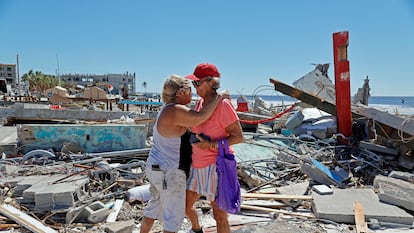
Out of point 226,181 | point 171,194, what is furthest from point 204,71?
A: point 171,194

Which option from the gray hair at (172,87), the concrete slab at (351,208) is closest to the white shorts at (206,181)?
the gray hair at (172,87)

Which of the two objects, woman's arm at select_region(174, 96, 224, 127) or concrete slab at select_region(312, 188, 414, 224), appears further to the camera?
concrete slab at select_region(312, 188, 414, 224)

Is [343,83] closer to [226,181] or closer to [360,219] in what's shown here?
[360,219]

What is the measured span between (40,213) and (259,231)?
8.72ft

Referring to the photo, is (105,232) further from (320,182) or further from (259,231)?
(320,182)

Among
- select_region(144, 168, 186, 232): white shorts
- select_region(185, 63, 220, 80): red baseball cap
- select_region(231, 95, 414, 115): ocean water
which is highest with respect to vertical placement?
select_region(185, 63, 220, 80): red baseball cap

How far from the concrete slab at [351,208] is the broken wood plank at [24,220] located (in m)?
3.20

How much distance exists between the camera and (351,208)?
360 cm

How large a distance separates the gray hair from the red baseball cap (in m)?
0.07

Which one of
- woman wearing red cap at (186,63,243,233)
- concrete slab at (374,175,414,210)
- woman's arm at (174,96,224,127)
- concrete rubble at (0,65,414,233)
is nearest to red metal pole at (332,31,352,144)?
concrete rubble at (0,65,414,233)

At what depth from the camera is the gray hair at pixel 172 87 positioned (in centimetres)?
237

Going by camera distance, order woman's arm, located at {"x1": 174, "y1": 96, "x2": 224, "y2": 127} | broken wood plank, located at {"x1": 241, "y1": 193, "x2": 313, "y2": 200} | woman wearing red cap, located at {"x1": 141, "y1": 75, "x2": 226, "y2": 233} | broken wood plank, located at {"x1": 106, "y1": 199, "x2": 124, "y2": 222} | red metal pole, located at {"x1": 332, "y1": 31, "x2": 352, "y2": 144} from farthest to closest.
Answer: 1. red metal pole, located at {"x1": 332, "y1": 31, "x2": 352, "y2": 144}
2. broken wood plank, located at {"x1": 241, "y1": 193, "x2": 313, "y2": 200}
3. broken wood plank, located at {"x1": 106, "y1": 199, "x2": 124, "y2": 222}
4. woman wearing red cap, located at {"x1": 141, "y1": 75, "x2": 226, "y2": 233}
5. woman's arm, located at {"x1": 174, "y1": 96, "x2": 224, "y2": 127}

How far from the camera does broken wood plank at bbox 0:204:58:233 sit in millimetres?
3092

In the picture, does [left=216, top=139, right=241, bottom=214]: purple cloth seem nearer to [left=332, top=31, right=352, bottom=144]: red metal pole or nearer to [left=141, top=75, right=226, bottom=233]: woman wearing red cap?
[left=141, top=75, right=226, bottom=233]: woman wearing red cap
